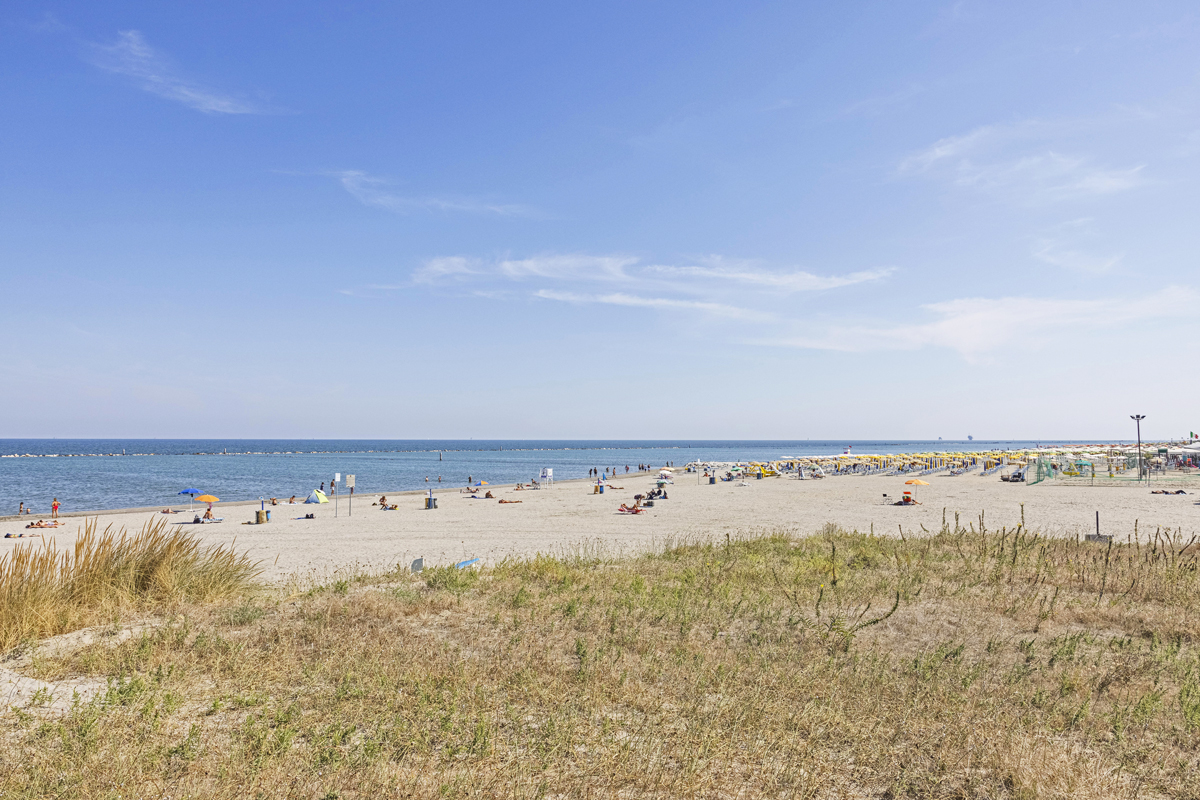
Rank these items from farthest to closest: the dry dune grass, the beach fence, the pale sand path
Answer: the beach fence
the pale sand path
the dry dune grass

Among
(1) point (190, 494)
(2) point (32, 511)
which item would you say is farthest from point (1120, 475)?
(2) point (32, 511)

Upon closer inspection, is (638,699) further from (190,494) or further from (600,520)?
(190,494)

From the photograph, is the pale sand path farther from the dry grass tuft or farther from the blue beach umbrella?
the dry grass tuft

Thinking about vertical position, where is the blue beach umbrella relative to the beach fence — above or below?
below

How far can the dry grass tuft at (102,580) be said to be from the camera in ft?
22.3

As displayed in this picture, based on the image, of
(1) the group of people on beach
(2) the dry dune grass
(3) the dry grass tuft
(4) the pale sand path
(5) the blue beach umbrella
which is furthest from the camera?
(5) the blue beach umbrella

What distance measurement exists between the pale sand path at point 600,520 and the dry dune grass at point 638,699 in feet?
24.1

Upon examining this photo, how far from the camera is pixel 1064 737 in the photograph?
4.93 m

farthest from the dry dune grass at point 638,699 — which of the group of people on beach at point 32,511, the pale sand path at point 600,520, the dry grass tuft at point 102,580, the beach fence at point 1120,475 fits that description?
the beach fence at point 1120,475

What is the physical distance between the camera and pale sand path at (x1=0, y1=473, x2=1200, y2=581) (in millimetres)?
17984

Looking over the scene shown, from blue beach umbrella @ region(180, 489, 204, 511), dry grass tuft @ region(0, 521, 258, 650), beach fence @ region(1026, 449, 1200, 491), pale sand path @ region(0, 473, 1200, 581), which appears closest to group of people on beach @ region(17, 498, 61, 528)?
pale sand path @ region(0, 473, 1200, 581)

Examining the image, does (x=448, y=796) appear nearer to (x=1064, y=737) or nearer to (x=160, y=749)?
(x=160, y=749)

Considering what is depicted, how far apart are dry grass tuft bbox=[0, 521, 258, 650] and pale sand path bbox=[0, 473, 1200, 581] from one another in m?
4.12

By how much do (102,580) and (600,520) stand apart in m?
19.3
